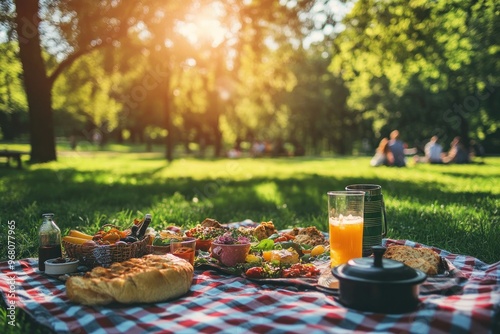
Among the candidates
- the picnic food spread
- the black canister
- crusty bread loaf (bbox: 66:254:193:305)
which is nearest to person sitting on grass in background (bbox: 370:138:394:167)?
the picnic food spread

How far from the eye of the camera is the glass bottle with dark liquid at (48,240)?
13.1ft

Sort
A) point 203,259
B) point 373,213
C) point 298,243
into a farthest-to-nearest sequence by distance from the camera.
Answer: point 298,243, point 203,259, point 373,213

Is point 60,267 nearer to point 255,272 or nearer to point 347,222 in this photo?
point 255,272

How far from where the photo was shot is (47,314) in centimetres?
311

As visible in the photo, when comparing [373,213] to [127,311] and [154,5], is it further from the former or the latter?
[154,5]

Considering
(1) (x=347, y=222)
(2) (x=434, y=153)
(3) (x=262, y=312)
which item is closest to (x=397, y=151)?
(2) (x=434, y=153)

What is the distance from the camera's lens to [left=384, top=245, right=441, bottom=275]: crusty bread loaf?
3.53 meters

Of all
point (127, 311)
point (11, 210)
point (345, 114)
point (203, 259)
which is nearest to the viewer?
point (127, 311)

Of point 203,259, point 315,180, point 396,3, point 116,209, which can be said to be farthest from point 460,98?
point 203,259

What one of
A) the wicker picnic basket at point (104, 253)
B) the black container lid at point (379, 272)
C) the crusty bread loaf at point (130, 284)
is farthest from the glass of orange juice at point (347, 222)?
the wicker picnic basket at point (104, 253)

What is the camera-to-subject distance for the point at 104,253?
386cm

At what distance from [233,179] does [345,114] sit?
33.9m

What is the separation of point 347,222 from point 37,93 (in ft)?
43.9

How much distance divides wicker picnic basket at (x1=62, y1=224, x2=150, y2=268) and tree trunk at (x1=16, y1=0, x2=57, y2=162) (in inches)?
431
